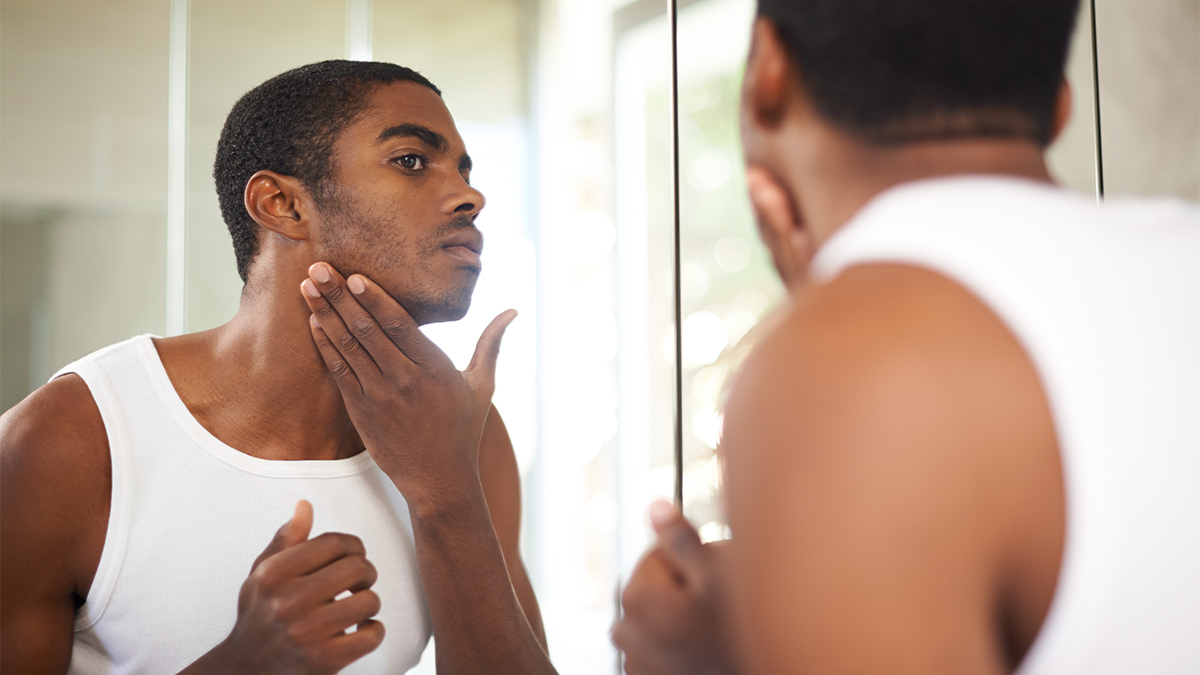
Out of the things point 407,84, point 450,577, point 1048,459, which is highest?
point 407,84

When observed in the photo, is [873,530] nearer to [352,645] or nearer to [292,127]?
[352,645]

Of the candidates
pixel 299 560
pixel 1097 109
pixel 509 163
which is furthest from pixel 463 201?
pixel 1097 109

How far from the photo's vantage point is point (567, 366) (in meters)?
2.00

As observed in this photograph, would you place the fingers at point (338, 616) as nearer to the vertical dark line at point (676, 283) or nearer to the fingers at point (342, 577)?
the fingers at point (342, 577)

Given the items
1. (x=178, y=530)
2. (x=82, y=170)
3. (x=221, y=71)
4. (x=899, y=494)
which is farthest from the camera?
(x=82, y=170)

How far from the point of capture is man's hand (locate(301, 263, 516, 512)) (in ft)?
2.26

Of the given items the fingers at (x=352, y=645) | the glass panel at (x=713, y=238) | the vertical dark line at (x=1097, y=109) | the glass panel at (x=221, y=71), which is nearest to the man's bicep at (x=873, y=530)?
the fingers at (x=352, y=645)

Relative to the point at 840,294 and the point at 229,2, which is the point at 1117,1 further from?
the point at 229,2

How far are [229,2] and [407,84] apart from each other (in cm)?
82

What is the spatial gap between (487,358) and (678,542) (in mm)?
481

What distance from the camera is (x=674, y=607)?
0.31 m

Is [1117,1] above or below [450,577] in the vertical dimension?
above

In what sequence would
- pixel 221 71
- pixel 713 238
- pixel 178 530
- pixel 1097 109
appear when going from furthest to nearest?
pixel 221 71, pixel 713 238, pixel 1097 109, pixel 178 530

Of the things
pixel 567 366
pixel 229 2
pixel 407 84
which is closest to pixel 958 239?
pixel 407 84
